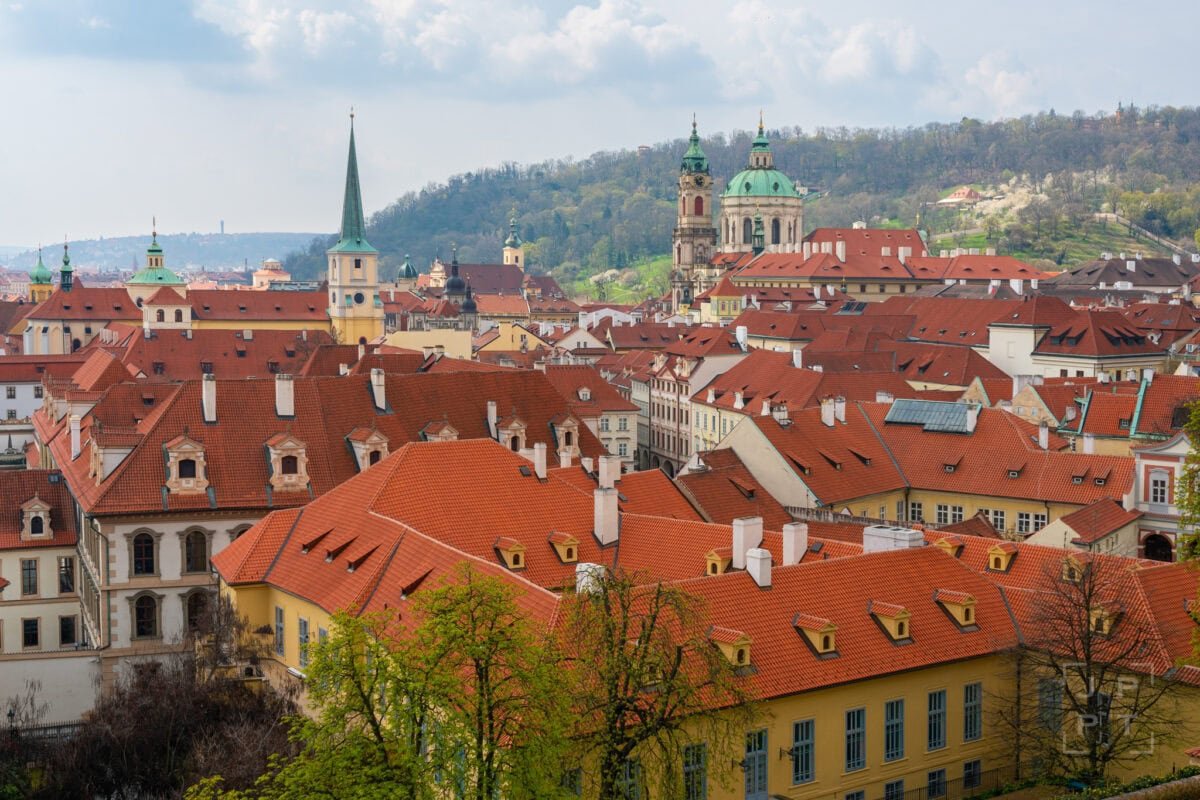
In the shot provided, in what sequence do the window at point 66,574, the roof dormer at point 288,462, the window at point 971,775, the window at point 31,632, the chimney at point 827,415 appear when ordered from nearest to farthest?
the window at point 971,775, the roof dormer at point 288,462, the window at point 31,632, the window at point 66,574, the chimney at point 827,415

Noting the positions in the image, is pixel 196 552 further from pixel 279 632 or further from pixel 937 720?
pixel 937 720

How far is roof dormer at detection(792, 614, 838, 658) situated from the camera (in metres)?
32.9

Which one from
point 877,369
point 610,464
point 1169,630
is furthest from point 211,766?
point 877,369

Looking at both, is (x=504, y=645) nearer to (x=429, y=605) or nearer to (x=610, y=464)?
(x=429, y=605)

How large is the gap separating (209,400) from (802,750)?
1129 inches

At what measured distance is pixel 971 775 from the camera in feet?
114

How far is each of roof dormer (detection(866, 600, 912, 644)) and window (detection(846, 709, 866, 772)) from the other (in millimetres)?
2084

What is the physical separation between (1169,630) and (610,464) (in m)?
19.2

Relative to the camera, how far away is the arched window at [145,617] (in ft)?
166

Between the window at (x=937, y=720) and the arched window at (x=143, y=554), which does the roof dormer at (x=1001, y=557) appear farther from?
the arched window at (x=143, y=554)

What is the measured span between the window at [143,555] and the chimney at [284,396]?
6.54 metres

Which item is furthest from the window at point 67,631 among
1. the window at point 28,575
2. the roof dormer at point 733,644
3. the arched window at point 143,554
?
the roof dormer at point 733,644

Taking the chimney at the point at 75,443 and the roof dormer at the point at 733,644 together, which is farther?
the chimney at the point at 75,443

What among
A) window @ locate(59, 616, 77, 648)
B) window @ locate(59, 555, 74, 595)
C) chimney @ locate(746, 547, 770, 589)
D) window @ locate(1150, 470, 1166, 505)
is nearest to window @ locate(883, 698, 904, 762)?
chimney @ locate(746, 547, 770, 589)
